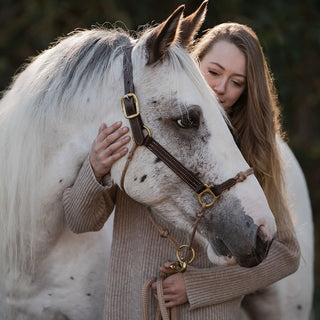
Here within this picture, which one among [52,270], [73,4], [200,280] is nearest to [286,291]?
[200,280]

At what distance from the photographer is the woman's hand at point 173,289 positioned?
171 centimetres

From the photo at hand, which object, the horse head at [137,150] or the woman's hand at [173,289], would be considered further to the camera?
the woman's hand at [173,289]

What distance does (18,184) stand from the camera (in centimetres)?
177

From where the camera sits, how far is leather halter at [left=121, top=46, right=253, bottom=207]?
61.7 inches

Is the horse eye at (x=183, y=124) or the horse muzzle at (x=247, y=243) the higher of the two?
the horse eye at (x=183, y=124)

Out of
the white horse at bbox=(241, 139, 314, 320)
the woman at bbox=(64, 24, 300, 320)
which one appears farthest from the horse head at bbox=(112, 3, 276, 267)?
the white horse at bbox=(241, 139, 314, 320)

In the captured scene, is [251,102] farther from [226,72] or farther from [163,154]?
[163,154]

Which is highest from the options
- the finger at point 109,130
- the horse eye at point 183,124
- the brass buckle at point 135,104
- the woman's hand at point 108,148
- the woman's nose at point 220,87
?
the brass buckle at point 135,104

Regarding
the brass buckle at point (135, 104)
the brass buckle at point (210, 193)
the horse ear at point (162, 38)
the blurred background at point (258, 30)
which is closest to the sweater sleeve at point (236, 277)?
the brass buckle at point (210, 193)

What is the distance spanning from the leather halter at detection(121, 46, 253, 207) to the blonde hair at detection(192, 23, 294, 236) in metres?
0.43

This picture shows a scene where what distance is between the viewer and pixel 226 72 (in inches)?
Answer: 81.7

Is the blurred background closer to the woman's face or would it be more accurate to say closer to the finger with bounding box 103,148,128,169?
the woman's face

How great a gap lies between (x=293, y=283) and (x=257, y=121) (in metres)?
1.21

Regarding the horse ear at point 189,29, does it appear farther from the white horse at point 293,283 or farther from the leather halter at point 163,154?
the white horse at point 293,283
